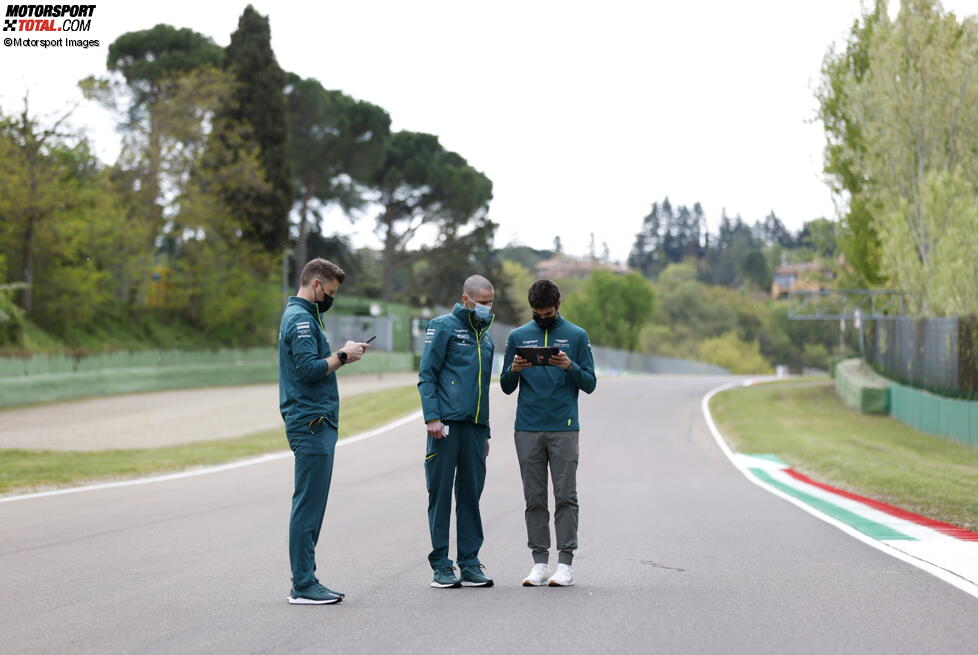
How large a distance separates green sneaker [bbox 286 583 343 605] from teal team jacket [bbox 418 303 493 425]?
122 centimetres

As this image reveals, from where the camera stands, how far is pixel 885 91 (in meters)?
36.7

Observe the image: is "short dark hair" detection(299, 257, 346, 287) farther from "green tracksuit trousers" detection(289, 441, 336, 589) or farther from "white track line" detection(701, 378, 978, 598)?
"white track line" detection(701, 378, 978, 598)

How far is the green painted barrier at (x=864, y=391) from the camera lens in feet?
114

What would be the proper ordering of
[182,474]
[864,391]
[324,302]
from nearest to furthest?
[324,302] < [182,474] < [864,391]

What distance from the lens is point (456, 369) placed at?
740 centimetres

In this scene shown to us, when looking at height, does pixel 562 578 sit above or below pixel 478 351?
below

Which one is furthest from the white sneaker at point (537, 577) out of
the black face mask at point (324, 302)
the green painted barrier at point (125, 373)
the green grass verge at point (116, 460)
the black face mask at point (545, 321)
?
the green painted barrier at point (125, 373)

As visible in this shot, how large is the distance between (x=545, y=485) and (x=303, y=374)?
1.84 meters

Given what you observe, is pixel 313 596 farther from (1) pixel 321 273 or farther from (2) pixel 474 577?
(1) pixel 321 273

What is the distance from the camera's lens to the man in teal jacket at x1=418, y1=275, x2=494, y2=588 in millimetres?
7348

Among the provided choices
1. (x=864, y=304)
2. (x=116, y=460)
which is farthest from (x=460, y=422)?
(x=864, y=304)

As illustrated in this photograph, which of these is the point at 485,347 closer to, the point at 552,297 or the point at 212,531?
the point at 552,297

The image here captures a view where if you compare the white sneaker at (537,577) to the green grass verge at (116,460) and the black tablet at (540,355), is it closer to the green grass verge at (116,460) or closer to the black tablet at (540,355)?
the black tablet at (540,355)

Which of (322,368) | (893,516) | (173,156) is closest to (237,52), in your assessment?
(173,156)
